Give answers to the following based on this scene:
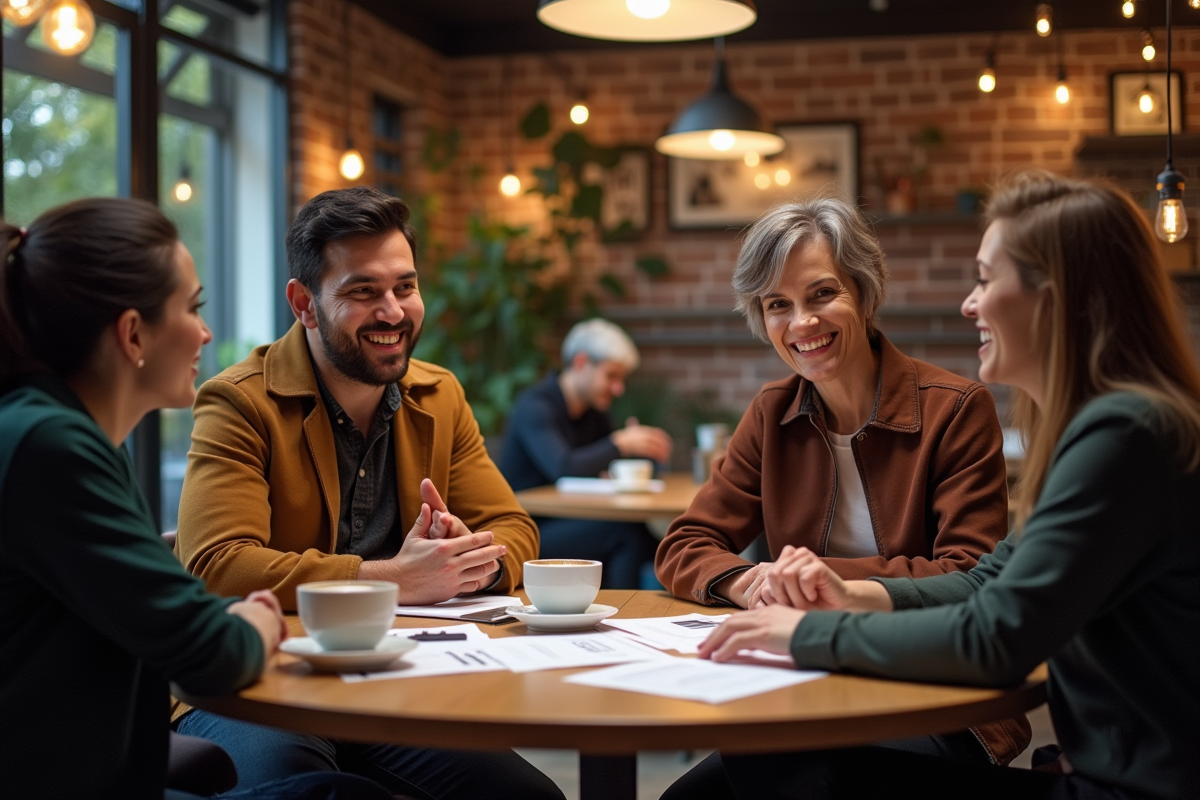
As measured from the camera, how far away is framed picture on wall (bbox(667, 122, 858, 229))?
6.24 metres

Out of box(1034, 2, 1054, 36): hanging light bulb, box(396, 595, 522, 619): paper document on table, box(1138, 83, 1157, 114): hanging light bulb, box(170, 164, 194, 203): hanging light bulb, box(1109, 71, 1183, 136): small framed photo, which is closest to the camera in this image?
box(396, 595, 522, 619): paper document on table

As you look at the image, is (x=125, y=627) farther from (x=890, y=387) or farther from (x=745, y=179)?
(x=745, y=179)

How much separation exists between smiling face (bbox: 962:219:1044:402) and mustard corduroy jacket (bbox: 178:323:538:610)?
0.89 meters

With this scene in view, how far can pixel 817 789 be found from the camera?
58.1 inches

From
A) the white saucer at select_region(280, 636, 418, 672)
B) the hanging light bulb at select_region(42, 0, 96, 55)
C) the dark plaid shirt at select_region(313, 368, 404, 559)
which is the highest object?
the hanging light bulb at select_region(42, 0, 96, 55)

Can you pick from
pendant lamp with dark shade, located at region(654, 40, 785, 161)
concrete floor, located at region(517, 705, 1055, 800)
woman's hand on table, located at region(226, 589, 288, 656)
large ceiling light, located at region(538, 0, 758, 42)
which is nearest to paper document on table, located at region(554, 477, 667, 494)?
concrete floor, located at region(517, 705, 1055, 800)

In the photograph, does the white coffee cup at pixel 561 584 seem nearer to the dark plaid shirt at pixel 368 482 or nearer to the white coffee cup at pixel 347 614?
the white coffee cup at pixel 347 614

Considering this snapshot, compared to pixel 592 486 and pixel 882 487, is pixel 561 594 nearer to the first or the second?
pixel 882 487

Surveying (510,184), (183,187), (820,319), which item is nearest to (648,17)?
(820,319)

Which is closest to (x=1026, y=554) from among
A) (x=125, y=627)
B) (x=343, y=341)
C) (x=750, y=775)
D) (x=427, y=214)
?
(x=750, y=775)

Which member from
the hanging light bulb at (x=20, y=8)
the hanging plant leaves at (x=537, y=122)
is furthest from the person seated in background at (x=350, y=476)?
the hanging plant leaves at (x=537, y=122)

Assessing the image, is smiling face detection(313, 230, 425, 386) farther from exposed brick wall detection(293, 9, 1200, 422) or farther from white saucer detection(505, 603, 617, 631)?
exposed brick wall detection(293, 9, 1200, 422)

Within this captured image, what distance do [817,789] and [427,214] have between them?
4.83 m

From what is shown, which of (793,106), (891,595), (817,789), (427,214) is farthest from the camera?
(793,106)
